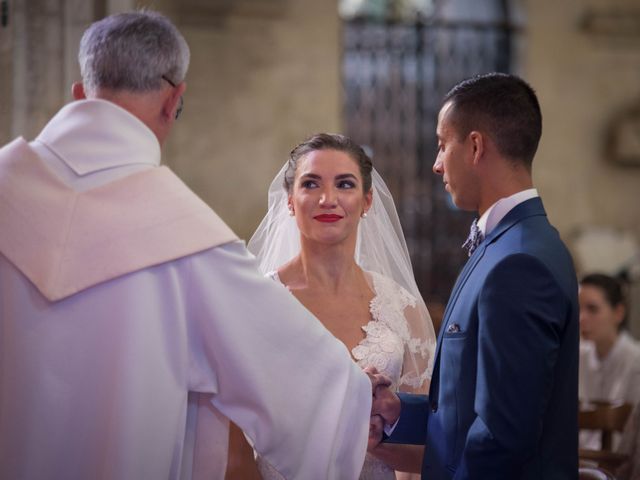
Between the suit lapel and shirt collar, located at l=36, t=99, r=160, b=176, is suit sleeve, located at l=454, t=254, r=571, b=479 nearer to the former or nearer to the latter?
the suit lapel

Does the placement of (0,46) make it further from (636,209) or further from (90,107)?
(636,209)

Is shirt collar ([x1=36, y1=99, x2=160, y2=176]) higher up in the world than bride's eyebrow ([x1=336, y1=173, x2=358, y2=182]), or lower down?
higher up

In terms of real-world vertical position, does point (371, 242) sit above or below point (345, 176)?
below

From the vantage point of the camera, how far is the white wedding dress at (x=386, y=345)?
11.0 ft

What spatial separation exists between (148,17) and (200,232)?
0.51 m

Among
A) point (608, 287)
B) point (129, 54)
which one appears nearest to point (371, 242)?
point (129, 54)

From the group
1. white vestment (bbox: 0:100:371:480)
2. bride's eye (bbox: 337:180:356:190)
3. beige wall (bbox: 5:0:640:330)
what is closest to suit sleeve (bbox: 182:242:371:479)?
white vestment (bbox: 0:100:371:480)

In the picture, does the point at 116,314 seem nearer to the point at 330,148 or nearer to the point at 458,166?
the point at 458,166

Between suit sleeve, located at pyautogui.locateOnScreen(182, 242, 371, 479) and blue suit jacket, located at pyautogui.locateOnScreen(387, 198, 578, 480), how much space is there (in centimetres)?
31

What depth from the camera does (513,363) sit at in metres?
2.26

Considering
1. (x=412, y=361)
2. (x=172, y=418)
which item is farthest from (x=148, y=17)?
(x=412, y=361)

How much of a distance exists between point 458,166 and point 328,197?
852 millimetres

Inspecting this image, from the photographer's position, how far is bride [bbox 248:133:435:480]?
340 cm

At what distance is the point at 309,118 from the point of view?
28.9ft
